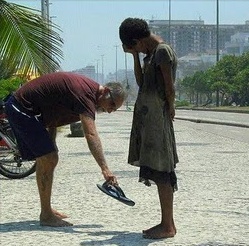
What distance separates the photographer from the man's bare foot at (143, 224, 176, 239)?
5809mm

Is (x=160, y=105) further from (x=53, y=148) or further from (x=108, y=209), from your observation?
(x=108, y=209)

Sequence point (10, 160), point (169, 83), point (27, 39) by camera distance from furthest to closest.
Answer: point (27, 39), point (10, 160), point (169, 83)

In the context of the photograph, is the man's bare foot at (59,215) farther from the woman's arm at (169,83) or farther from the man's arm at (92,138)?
the woman's arm at (169,83)

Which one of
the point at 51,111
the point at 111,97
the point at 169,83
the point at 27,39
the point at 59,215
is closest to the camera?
the point at 169,83

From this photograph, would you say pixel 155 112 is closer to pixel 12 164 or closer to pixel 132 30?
pixel 132 30

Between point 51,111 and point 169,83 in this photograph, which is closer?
point 169,83

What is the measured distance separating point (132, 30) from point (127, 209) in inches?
86.2

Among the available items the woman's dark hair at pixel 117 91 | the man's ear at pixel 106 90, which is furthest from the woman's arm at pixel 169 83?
the man's ear at pixel 106 90

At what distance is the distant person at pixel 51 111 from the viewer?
235 inches

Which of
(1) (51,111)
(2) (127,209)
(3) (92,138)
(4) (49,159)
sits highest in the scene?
(1) (51,111)

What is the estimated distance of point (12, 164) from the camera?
9742 millimetres

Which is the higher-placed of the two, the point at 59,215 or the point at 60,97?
the point at 60,97

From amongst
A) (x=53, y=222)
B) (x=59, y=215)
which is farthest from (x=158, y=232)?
(x=59, y=215)

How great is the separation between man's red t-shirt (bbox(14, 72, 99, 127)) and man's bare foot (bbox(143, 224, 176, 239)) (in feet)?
3.49
